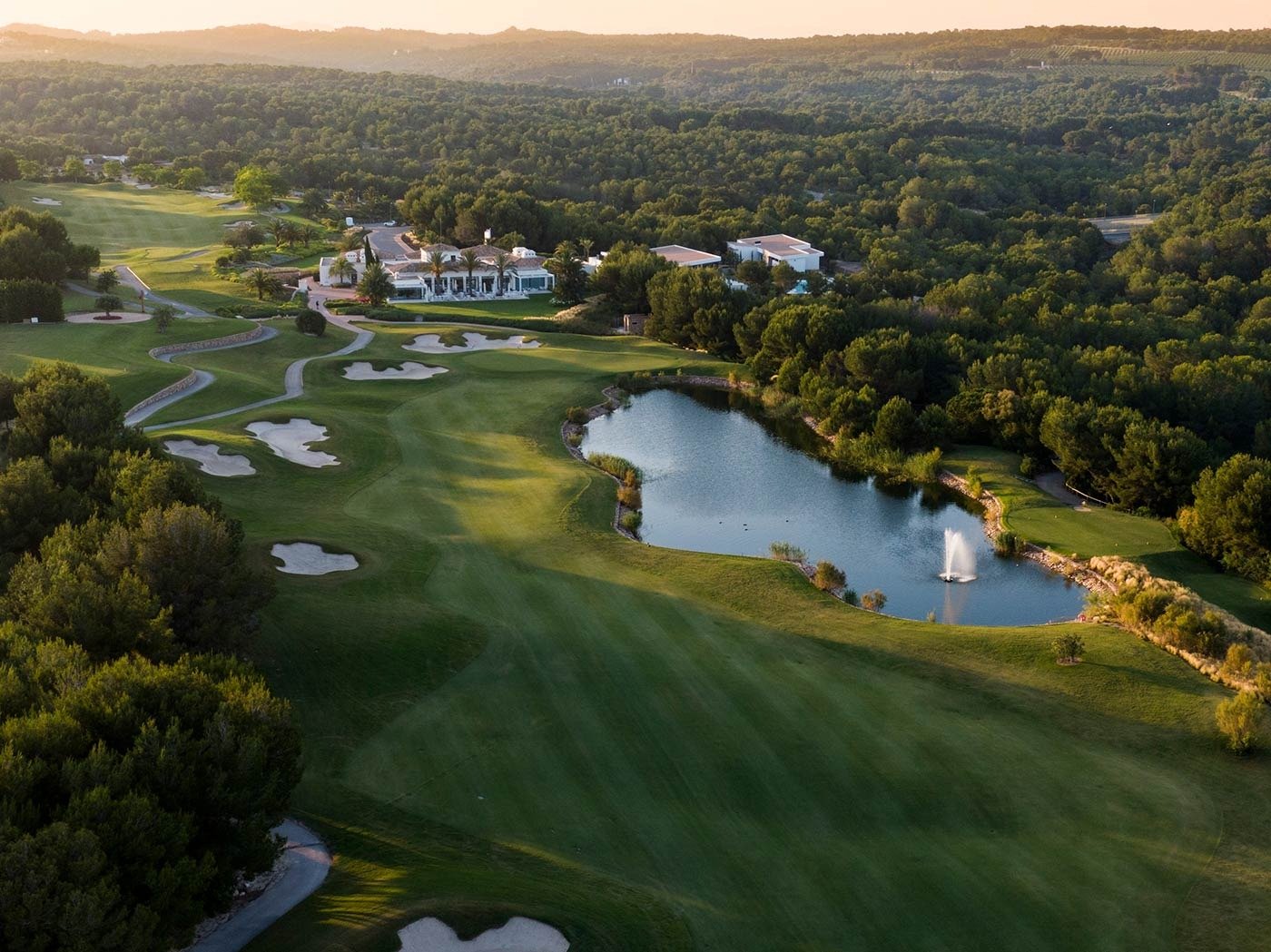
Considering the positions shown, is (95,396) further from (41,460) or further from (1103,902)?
(1103,902)

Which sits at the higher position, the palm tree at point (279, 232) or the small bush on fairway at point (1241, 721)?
the palm tree at point (279, 232)

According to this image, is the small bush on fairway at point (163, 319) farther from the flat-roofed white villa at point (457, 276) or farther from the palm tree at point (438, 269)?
the palm tree at point (438, 269)

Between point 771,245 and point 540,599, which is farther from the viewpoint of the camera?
point 771,245

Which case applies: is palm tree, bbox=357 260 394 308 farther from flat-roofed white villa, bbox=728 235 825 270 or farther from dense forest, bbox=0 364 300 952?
dense forest, bbox=0 364 300 952

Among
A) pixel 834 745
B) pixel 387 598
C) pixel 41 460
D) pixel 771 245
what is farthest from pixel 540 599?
pixel 771 245

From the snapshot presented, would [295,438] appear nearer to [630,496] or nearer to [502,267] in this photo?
[630,496]

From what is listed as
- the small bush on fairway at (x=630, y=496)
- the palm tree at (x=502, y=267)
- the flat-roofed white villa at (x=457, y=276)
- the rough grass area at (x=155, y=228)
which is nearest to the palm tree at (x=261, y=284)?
the rough grass area at (x=155, y=228)
